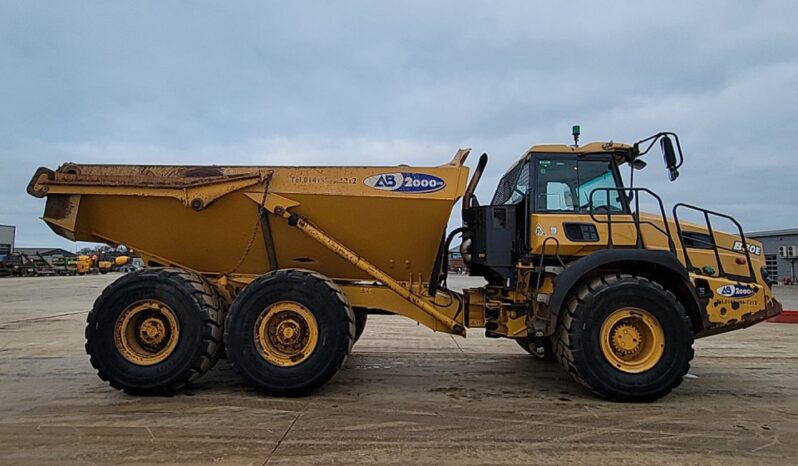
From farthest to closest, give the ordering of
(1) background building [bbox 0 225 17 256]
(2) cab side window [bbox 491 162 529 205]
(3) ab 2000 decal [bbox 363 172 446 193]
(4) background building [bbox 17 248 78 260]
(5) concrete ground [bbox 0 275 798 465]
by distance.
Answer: (1) background building [bbox 0 225 17 256] < (4) background building [bbox 17 248 78 260] < (2) cab side window [bbox 491 162 529 205] < (3) ab 2000 decal [bbox 363 172 446 193] < (5) concrete ground [bbox 0 275 798 465]

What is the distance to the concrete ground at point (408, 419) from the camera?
3.61 metres

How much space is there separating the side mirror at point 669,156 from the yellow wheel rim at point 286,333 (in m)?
3.86

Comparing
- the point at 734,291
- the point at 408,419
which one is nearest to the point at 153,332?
the point at 408,419

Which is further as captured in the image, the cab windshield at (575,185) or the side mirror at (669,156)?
the cab windshield at (575,185)

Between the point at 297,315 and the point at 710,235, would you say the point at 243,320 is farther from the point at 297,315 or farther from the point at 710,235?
the point at 710,235

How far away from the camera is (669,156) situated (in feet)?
16.8

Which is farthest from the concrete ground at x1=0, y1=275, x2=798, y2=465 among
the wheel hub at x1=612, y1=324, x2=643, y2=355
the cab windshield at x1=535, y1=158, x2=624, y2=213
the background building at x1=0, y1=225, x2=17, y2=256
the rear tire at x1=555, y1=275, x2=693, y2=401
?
the background building at x1=0, y1=225, x2=17, y2=256

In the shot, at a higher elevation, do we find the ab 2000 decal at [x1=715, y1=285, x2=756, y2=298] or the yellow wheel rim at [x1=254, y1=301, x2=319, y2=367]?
the ab 2000 decal at [x1=715, y1=285, x2=756, y2=298]

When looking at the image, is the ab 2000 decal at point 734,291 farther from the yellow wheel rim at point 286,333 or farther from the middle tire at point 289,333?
the yellow wheel rim at point 286,333

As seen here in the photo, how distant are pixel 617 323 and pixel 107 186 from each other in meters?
5.41

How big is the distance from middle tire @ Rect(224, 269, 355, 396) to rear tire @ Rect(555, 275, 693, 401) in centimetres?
223

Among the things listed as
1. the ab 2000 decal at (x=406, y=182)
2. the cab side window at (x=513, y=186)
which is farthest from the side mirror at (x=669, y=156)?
the ab 2000 decal at (x=406, y=182)

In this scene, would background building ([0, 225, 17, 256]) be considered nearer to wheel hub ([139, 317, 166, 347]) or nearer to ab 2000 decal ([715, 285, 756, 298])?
wheel hub ([139, 317, 166, 347])

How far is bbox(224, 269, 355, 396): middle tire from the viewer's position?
4996 millimetres
